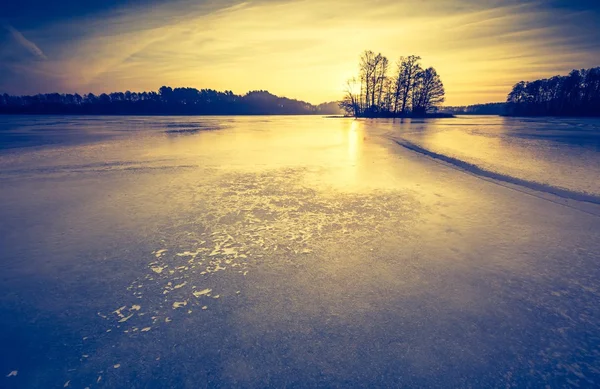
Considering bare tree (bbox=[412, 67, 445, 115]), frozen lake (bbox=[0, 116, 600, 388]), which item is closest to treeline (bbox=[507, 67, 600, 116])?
bare tree (bbox=[412, 67, 445, 115])

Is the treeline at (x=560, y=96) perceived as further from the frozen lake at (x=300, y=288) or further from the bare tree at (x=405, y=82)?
the frozen lake at (x=300, y=288)

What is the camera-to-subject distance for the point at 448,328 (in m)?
2.35

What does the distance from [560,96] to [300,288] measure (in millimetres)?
81031

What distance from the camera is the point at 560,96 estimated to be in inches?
2391

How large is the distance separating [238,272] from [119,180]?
5.75m

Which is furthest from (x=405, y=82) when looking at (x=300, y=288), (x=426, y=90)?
(x=300, y=288)

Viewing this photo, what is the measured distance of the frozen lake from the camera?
202cm

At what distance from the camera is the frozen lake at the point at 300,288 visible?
202 cm

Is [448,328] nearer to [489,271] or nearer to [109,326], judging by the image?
[489,271]

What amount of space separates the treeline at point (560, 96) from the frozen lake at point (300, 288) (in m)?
68.6

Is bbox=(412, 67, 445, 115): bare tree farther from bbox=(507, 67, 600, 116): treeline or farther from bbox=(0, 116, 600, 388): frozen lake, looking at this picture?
bbox=(0, 116, 600, 388): frozen lake

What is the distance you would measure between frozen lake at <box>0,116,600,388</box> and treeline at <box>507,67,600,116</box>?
68.6m

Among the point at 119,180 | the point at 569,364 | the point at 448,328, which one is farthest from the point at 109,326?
the point at 119,180

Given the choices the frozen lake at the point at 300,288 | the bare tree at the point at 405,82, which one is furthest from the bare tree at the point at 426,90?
the frozen lake at the point at 300,288
